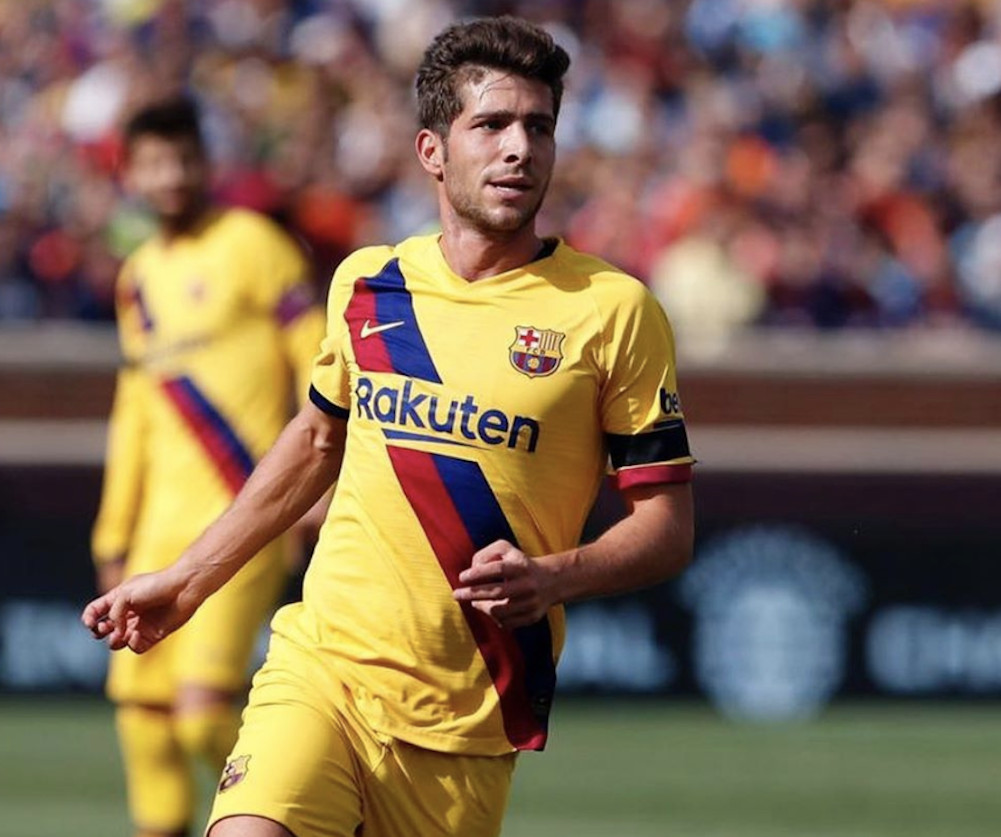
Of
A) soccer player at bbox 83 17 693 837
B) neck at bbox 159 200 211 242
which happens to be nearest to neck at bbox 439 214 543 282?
soccer player at bbox 83 17 693 837

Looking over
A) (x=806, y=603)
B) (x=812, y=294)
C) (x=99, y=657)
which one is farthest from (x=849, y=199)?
(x=99, y=657)

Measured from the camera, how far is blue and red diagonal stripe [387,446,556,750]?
18.5ft

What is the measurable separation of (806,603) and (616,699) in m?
1.22

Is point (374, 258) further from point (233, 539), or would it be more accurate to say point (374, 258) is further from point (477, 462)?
point (233, 539)

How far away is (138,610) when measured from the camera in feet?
19.1

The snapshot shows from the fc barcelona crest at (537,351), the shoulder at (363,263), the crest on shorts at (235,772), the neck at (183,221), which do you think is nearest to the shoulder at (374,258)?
the shoulder at (363,263)

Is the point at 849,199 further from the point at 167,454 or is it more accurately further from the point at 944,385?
the point at 167,454

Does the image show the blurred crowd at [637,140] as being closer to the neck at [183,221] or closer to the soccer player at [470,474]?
the neck at [183,221]

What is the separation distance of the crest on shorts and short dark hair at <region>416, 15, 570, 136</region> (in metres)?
1.48

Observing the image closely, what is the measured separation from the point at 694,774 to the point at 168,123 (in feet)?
16.6

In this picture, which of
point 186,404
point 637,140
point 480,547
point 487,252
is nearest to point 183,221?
point 186,404

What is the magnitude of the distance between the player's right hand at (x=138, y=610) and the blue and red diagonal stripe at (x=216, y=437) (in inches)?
128

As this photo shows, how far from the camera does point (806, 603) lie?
47.1ft

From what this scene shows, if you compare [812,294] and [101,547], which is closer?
[101,547]
